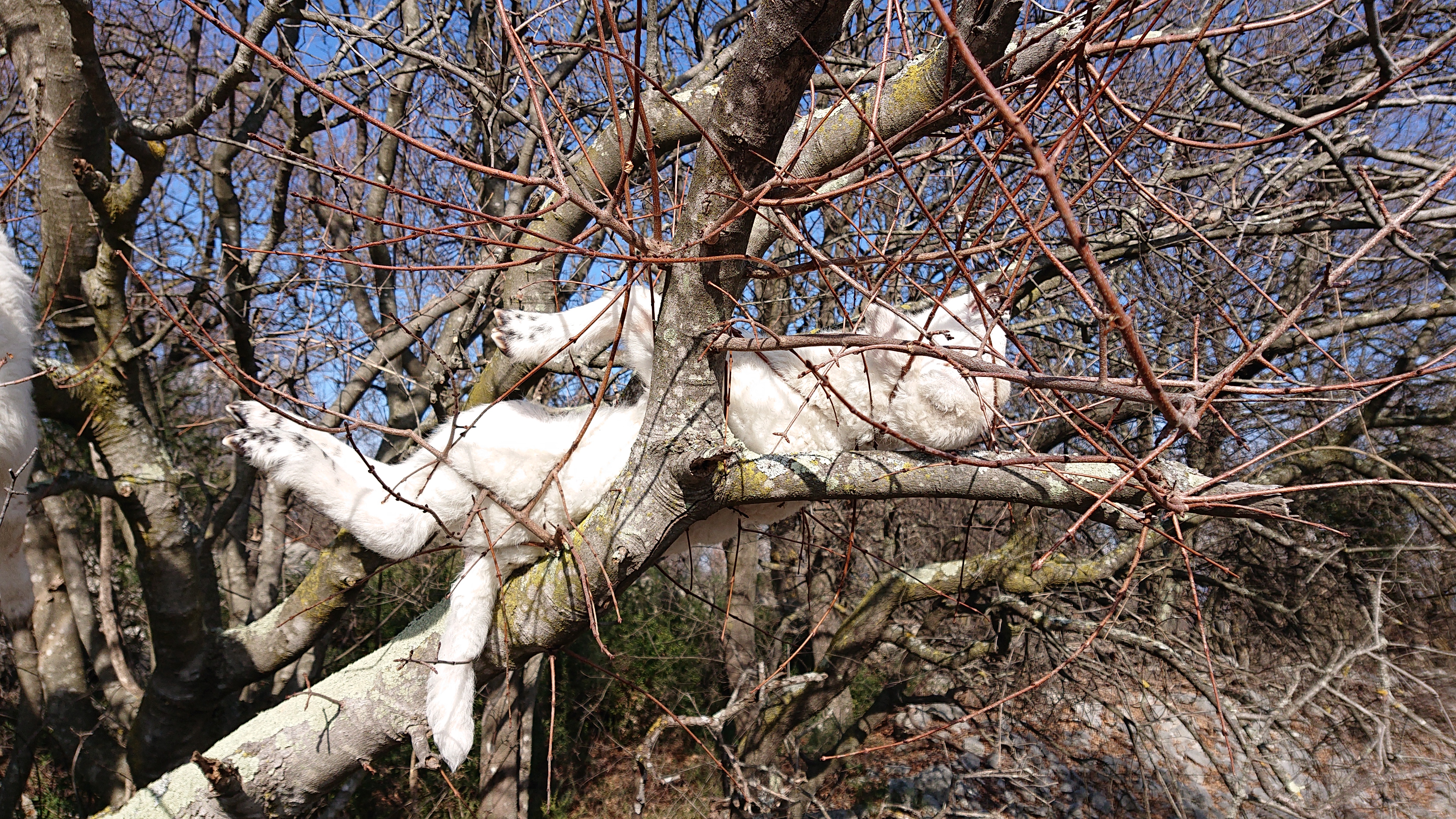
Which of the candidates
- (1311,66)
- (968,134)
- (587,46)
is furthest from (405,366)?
(1311,66)

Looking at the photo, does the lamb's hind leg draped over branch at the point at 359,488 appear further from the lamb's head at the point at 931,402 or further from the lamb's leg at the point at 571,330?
the lamb's head at the point at 931,402

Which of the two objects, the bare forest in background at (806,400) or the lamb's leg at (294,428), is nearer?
the bare forest in background at (806,400)

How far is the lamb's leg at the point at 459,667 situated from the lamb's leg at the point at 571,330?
0.86 metres

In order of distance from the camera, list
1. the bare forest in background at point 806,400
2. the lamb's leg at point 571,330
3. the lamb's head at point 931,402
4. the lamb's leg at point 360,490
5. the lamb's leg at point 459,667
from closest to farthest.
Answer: the bare forest in background at point 806,400 → the lamb's leg at point 459,667 → the lamb's leg at point 360,490 → the lamb's leg at point 571,330 → the lamb's head at point 931,402

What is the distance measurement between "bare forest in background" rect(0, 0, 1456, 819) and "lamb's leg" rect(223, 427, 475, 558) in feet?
0.65

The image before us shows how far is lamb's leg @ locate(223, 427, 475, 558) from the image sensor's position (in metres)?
2.70

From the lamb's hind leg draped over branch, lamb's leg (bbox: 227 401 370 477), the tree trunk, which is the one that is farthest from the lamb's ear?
the tree trunk

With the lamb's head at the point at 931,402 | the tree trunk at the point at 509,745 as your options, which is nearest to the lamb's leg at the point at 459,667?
the lamb's head at the point at 931,402

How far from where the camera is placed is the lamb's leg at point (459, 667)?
2266 millimetres

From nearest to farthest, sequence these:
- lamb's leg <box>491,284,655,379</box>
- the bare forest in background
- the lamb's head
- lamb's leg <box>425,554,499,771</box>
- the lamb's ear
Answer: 1. the bare forest in background
2. lamb's leg <box>425,554,499,771</box>
3. lamb's leg <box>491,284,655,379</box>
4. the lamb's head
5. the lamb's ear

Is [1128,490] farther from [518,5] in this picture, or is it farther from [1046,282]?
[518,5]

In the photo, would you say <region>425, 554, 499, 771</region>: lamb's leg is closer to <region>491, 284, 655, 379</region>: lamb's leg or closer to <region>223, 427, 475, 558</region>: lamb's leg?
<region>223, 427, 475, 558</region>: lamb's leg

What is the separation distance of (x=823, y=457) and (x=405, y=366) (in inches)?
169

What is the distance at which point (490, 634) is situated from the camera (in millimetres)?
2381
